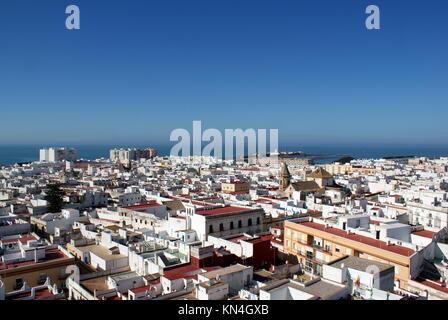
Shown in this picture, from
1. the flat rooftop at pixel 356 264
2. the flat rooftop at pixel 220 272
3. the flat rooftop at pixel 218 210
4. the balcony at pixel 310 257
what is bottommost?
the balcony at pixel 310 257

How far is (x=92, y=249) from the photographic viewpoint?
20.3 m

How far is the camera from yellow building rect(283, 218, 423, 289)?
15391 mm

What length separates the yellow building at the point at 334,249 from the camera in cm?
1539

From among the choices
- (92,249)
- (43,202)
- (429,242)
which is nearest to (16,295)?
(92,249)

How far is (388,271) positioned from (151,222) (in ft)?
51.9

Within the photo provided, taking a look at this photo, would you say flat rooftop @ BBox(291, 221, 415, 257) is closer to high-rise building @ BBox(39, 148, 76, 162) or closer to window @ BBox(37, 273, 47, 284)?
window @ BBox(37, 273, 47, 284)

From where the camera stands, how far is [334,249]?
18.1 metres

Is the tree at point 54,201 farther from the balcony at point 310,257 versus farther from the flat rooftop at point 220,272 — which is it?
the flat rooftop at point 220,272

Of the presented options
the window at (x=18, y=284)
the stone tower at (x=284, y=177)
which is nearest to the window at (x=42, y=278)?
the window at (x=18, y=284)

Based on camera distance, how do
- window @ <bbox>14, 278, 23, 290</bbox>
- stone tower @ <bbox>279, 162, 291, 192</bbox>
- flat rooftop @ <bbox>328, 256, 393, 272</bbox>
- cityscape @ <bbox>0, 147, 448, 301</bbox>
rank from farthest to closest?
1. stone tower @ <bbox>279, 162, 291, 192</bbox>
2. window @ <bbox>14, 278, 23, 290</bbox>
3. flat rooftop @ <bbox>328, 256, 393, 272</bbox>
4. cityscape @ <bbox>0, 147, 448, 301</bbox>

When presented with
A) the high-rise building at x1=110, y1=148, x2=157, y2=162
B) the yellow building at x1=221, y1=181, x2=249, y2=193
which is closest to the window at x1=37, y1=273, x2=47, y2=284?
the yellow building at x1=221, y1=181, x2=249, y2=193
